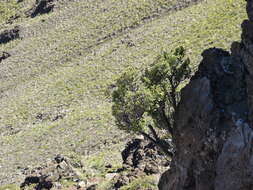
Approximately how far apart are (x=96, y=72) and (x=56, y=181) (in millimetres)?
35501

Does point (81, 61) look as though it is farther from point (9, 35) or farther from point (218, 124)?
point (218, 124)

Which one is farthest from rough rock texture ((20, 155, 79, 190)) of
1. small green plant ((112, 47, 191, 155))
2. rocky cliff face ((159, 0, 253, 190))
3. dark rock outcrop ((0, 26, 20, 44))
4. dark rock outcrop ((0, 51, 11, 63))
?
dark rock outcrop ((0, 26, 20, 44))

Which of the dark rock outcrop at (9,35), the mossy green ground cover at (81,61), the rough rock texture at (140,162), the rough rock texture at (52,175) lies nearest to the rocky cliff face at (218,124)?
the rough rock texture at (140,162)

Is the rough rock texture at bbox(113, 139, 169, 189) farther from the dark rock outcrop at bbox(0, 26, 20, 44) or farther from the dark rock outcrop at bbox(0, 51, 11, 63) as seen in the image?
the dark rock outcrop at bbox(0, 26, 20, 44)

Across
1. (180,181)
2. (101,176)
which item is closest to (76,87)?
(101,176)

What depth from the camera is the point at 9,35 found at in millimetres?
111688

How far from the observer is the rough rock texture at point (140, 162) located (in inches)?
1460

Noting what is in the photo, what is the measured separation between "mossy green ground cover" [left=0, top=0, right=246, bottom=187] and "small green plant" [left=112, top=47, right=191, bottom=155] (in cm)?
2279

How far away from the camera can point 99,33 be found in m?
93.3

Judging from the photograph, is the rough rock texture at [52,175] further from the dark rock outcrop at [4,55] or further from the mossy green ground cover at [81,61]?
the dark rock outcrop at [4,55]

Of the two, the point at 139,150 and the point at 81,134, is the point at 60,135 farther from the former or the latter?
the point at 139,150

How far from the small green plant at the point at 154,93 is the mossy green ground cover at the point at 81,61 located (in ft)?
74.8

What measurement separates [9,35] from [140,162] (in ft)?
256

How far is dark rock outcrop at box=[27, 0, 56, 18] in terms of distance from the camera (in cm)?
11331
